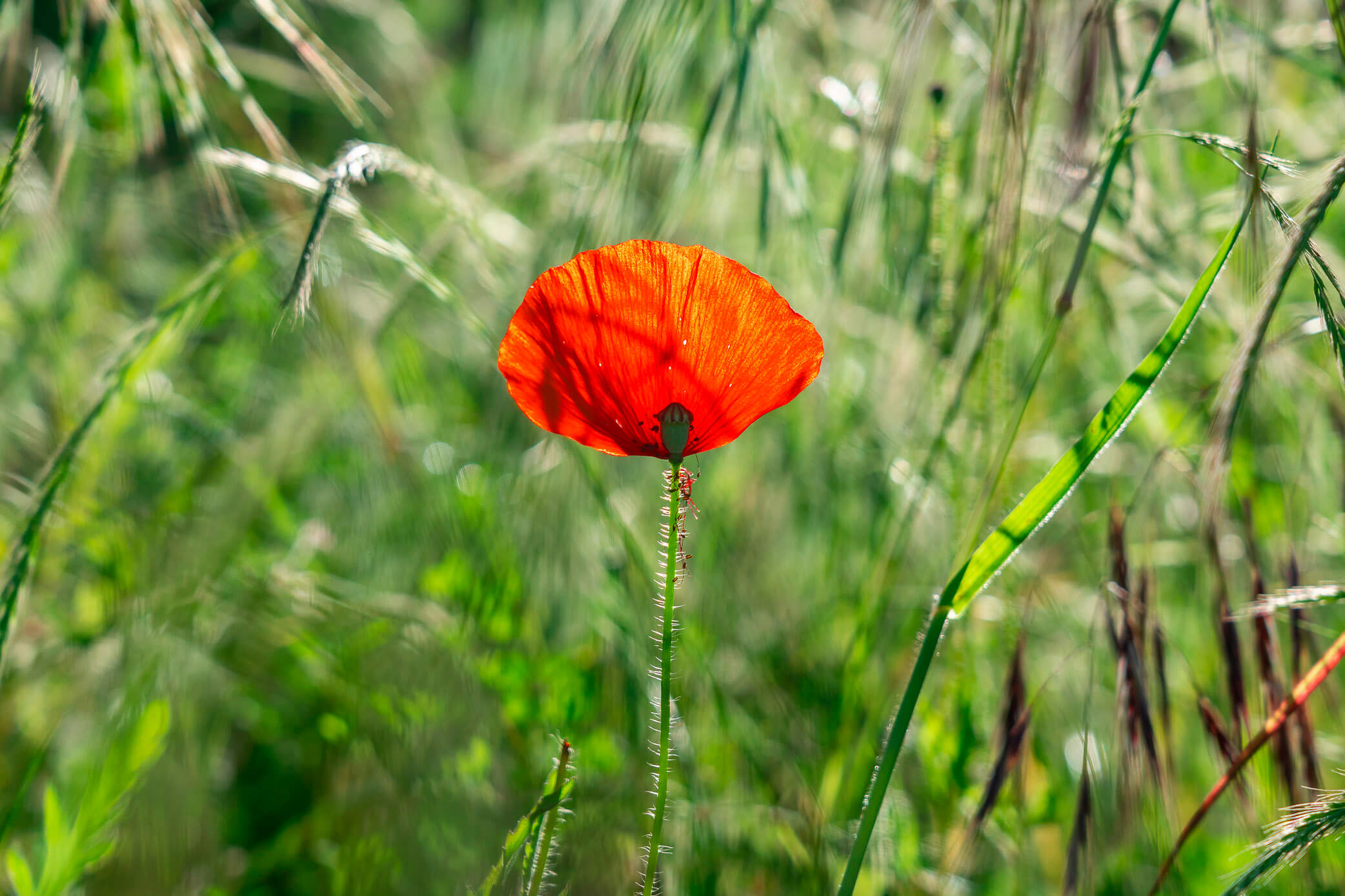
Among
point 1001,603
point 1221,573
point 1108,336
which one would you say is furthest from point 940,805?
point 1108,336

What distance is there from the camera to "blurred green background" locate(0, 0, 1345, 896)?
56 cm

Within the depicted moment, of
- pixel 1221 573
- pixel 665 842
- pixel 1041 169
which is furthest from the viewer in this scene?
pixel 1041 169

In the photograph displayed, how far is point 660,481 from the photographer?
97 centimetres

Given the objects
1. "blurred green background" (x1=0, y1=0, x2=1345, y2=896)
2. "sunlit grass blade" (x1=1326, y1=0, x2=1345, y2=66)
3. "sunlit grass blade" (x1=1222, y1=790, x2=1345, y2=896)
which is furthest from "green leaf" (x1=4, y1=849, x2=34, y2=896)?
"sunlit grass blade" (x1=1326, y1=0, x2=1345, y2=66)

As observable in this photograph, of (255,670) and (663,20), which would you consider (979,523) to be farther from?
(255,670)

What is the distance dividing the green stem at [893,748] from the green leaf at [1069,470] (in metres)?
0.01

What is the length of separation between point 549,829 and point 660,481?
0.62 meters

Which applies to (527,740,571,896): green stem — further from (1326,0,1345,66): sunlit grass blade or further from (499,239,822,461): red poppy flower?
(1326,0,1345,66): sunlit grass blade

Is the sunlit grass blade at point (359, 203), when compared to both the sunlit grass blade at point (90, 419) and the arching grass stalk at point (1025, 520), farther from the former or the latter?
the arching grass stalk at point (1025, 520)

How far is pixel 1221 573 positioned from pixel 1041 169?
1.40 ft

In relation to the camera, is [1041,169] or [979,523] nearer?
[979,523]

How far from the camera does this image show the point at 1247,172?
393 mm

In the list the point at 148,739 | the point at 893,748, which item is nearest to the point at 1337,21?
the point at 893,748

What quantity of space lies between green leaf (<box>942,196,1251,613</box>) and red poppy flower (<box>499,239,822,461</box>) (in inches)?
4.9
